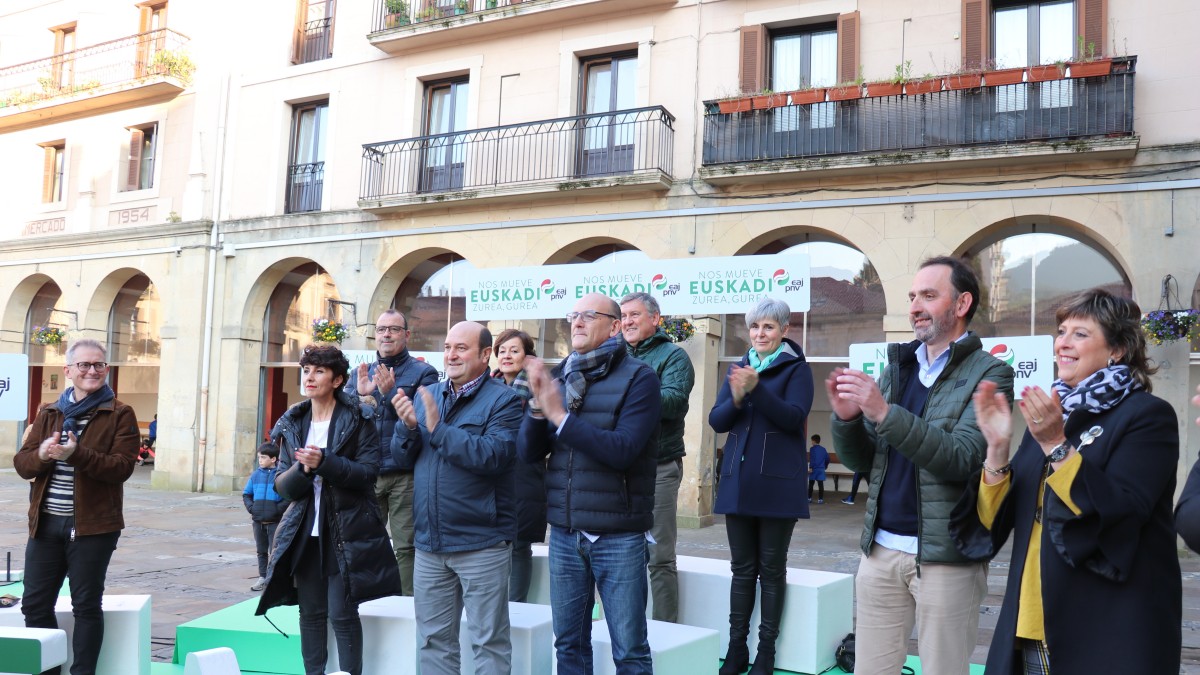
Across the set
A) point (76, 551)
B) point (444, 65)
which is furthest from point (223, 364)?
point (76, 551)

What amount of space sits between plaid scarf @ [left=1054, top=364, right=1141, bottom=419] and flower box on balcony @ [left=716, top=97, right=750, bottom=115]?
1167cm

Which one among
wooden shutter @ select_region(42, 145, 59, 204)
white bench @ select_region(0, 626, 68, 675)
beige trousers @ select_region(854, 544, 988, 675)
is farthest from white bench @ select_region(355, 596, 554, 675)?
wooden shutter @ select_region(42, 145, 59, 204)

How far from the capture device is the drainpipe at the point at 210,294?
18219mm

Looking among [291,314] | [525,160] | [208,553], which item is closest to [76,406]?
[208,553]

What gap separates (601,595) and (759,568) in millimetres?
1309

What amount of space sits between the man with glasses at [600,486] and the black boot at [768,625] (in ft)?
3.50

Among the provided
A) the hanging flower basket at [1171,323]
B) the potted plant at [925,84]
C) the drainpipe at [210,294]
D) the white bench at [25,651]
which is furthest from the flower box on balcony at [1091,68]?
the drainpipe at [210,294]

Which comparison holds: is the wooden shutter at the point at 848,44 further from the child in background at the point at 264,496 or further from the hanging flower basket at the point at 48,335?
the hanging flower basket at the point at 48,335

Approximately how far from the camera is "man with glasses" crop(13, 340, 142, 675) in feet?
16.1

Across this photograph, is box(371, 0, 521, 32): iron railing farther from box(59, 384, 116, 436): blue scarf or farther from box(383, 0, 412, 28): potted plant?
box(59, 384, 116, 436): blue scarf

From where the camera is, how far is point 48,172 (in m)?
21.7

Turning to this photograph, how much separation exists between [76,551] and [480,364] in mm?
2330

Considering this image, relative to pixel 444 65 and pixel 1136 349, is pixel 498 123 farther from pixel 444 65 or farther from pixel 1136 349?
pixel 1136 349

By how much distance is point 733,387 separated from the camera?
4.54 meters
